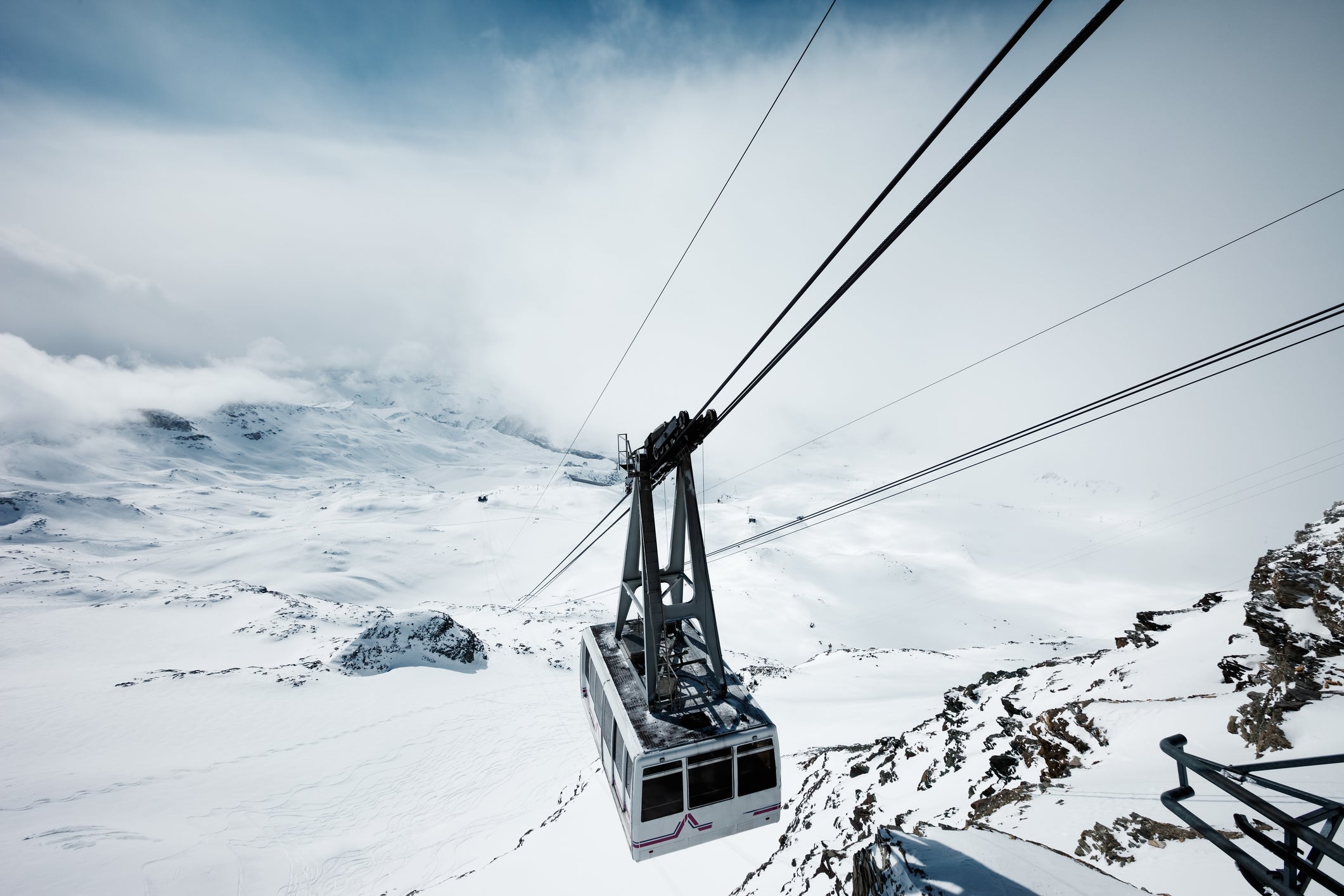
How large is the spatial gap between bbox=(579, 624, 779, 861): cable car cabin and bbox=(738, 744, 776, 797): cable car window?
0.04 ft

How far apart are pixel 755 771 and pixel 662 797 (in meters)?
1.89

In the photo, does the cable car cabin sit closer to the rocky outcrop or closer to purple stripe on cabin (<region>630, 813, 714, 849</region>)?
purple stripe on cabin (<region>630, 813, 714, 849</region>)

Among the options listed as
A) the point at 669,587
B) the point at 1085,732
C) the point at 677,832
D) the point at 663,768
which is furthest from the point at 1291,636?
the point at 663,768

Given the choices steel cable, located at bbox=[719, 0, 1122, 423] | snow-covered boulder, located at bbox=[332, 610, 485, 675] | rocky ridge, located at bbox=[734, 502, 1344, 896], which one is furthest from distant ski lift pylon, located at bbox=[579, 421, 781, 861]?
snow-covered boulder, located at bbox=[332, 610, 485, 675]

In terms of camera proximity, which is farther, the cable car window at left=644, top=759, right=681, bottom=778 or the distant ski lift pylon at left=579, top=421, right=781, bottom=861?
the distant ski lift pylon at left=579, top=421, right=781, bottom=861

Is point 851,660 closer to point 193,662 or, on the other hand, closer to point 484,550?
point 193,662

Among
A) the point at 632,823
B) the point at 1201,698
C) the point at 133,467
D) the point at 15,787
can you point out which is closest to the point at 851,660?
the point at 1201,698

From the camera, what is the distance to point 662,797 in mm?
9133

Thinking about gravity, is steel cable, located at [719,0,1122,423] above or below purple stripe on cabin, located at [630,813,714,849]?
above

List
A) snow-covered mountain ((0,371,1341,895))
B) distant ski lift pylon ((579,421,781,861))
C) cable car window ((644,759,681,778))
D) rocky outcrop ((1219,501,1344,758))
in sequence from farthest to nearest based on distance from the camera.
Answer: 1. snow-covered mountain ((0,371,1341,895))
2. rocky outcrop ((1219,501,1344,758))
3. distant ski lift pylon ((579,421,781,861))
4. cable car window ((644,759,681,778))

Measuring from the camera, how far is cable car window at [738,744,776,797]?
31.6ft

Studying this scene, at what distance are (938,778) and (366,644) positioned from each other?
38.4 meters

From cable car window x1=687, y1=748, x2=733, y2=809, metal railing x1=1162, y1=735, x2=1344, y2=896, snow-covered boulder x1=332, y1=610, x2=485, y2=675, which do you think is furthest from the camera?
snow-covered boulder x1=332, y1=610, x2=485, y2=675

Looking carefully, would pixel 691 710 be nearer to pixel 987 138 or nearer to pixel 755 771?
pixel 755 771
